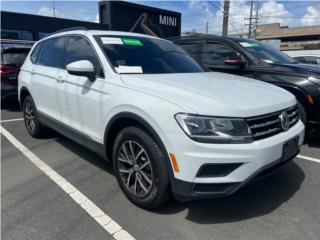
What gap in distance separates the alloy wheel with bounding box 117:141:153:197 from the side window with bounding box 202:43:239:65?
3.33 meters

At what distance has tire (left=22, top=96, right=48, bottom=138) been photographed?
5.00 meters

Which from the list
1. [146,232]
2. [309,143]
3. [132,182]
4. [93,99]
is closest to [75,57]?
[93,99]

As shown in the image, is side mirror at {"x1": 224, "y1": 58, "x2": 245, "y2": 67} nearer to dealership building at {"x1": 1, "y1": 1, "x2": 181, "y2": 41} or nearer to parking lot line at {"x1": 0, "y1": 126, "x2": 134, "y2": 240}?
parking lot line at {"x1": 0, "y1": 126, "x2": 134, "y2": 240}

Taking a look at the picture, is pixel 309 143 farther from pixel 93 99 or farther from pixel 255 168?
pixel 93 99

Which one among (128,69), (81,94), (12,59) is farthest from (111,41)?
(12,59)

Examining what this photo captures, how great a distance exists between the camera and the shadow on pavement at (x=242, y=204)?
273 cm

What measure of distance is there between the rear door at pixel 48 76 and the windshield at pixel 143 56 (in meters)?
1.03

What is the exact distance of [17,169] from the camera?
3.88 metres

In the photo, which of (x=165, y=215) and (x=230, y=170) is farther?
(x=165, y=215)

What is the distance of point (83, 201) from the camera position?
9.97 ft

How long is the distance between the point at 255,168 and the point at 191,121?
2.14 ft

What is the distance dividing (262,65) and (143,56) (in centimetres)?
249

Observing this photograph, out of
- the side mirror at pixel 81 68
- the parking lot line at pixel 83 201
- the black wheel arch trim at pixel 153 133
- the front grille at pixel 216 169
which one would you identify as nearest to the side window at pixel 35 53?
the parking lot line at pixel 83 201

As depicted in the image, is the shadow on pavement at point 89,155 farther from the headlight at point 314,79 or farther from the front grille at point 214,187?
the headlight at point 314,79
